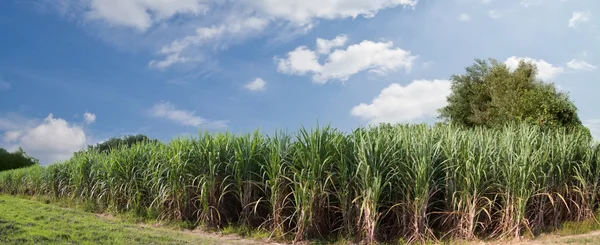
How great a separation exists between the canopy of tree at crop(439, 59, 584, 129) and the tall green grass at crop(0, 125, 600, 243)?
5.98 meters

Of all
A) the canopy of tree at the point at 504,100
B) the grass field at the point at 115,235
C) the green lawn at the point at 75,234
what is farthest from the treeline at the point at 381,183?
the canopy of tree at the point at 504,100

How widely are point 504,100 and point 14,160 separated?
116 ft

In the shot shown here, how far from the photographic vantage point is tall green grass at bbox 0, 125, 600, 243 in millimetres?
7855

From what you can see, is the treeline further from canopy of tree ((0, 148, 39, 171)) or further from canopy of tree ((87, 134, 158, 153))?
canopy of tree ((0, 148, 39, 171))

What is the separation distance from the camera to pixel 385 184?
7.54 m

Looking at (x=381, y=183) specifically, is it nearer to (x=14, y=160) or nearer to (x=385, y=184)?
(x=385, y=184)

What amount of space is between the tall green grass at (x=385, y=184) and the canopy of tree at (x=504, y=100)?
5.98 metres

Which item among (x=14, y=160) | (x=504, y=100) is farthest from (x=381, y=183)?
(x=14, y=160)

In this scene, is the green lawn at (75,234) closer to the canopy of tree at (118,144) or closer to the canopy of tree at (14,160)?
the canopy of tree at (118,144)

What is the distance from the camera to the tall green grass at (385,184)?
7.86m

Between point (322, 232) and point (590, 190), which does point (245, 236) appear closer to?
point (322, 232)

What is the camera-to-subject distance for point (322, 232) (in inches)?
321

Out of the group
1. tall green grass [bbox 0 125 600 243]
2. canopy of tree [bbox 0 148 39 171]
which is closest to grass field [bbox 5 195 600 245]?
tall green grass [bbox 0 125 600 243]

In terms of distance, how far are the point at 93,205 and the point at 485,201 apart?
362 inches
